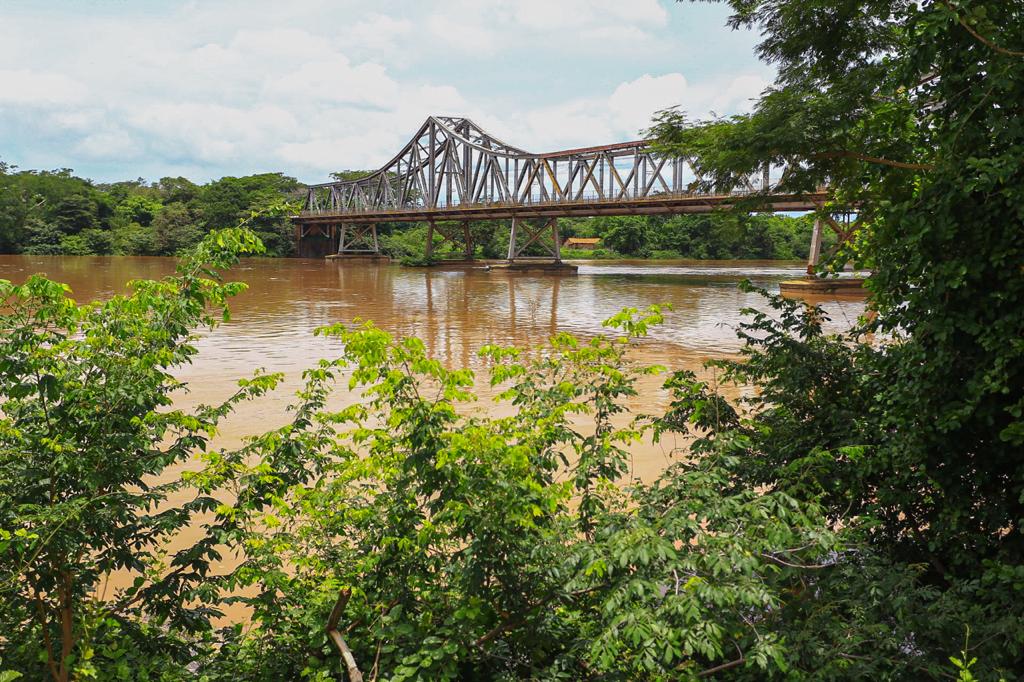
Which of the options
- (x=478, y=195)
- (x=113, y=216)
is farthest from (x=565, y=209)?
(x=113, y=216)

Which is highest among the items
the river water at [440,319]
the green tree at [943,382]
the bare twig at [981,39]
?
the bare twig at [981,39]

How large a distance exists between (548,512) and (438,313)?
18082 millimetres

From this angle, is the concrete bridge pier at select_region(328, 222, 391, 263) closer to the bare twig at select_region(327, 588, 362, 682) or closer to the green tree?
the green tree

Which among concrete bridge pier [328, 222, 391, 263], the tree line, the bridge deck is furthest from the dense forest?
the bridge deck

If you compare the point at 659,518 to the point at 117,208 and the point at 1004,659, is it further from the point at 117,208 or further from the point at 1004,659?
the point at 117,208

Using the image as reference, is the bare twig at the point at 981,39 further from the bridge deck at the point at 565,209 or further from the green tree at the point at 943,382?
the bridge deck at the point at 565,209

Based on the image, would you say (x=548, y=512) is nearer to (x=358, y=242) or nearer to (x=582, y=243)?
(x=358, y=242)

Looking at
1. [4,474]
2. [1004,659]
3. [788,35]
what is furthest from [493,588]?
[788,35]

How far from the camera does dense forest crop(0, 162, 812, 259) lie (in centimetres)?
5338

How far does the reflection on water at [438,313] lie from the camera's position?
1194cm

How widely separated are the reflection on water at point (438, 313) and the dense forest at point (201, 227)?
48.6 ft

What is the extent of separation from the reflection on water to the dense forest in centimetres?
1481

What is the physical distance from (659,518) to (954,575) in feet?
5.88

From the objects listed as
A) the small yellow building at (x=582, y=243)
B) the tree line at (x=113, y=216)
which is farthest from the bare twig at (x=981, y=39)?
the small yellow building at (x=582, y=243)
